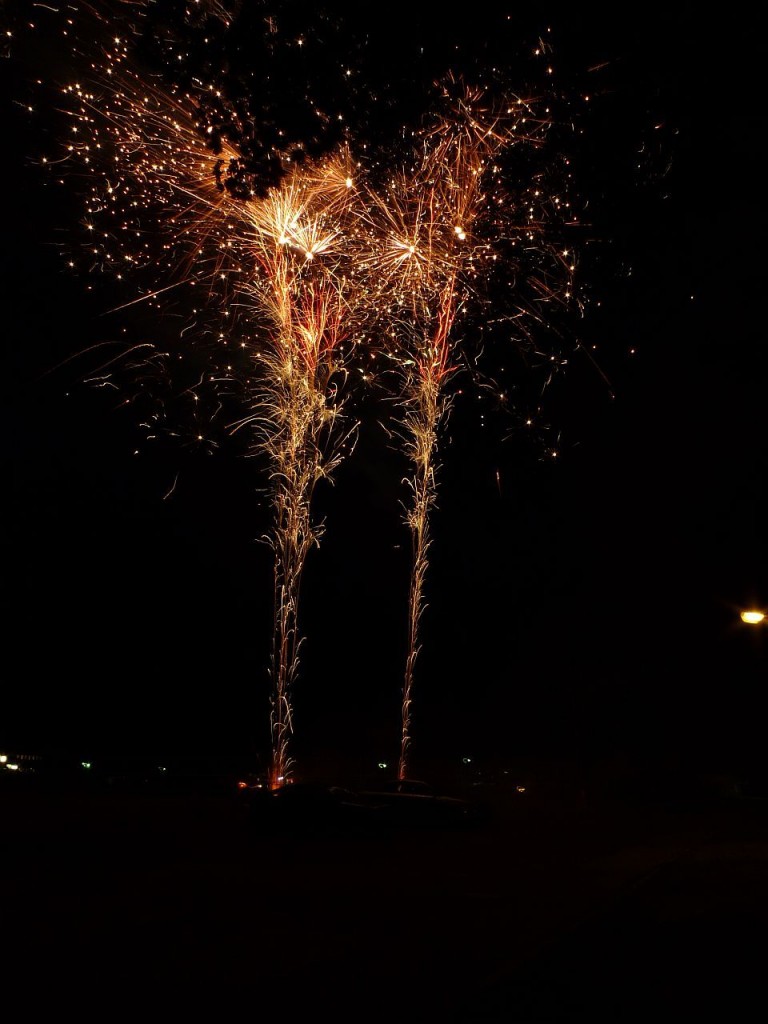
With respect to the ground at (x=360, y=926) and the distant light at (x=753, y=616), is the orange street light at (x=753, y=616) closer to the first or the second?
the distant light at (x=753, y=616)

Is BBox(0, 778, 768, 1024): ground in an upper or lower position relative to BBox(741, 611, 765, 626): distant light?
lower

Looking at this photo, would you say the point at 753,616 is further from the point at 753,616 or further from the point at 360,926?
the point at 360,926

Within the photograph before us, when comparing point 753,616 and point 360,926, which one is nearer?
point 360,926

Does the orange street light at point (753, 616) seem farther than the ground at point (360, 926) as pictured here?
Yes

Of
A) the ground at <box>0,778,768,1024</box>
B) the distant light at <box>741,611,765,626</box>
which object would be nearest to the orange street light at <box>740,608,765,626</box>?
the distant light at <box>741,611,765,626</box>

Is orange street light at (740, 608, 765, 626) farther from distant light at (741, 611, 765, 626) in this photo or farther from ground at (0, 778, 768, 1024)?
ground at (0, 778, 768, 1024)

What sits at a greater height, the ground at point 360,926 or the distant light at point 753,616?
the distant light at point 753,616

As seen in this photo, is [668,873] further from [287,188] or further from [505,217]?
[287,188]

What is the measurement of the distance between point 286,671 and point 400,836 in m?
3.35

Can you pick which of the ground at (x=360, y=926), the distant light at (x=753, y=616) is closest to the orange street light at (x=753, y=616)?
the distant light at (x=753, y=616)

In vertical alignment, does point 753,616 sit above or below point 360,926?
above

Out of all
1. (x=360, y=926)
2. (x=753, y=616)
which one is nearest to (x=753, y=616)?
(x=753, y=616)

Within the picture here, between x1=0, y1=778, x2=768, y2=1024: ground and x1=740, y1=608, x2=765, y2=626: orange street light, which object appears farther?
x1=740, y1=608, x2=765, y2=626: orange street light

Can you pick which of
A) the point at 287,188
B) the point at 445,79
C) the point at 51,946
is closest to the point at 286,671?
the point at 287,188
